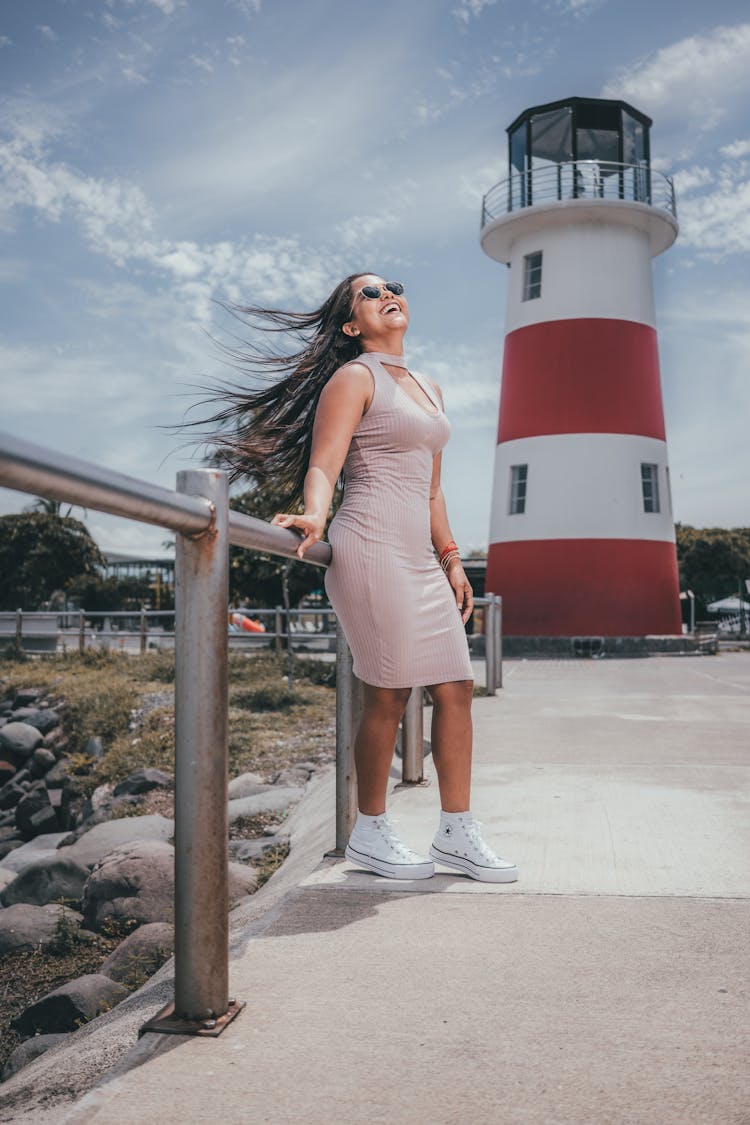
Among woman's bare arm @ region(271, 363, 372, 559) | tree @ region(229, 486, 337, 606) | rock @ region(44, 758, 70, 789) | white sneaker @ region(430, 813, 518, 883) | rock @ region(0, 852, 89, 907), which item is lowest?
rock @ region(44, 758, 70, 789)

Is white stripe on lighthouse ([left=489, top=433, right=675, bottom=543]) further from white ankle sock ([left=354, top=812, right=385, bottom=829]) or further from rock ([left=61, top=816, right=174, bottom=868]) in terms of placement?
white ankle sock ([left=354, top=812, right=385, bottom=829])

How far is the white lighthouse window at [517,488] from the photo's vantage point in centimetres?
2095

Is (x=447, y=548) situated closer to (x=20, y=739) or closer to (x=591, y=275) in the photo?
(x=20, y=739)

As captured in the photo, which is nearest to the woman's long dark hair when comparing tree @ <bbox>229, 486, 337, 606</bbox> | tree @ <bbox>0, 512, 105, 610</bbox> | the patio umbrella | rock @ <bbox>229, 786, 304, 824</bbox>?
rock @ <bbox>229, 786, 304, 824</bbox>

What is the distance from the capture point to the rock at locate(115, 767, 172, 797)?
25.1ft

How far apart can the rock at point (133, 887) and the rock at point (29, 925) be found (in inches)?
5.7

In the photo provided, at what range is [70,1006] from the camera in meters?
3.19

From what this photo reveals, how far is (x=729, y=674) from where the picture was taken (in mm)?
13625

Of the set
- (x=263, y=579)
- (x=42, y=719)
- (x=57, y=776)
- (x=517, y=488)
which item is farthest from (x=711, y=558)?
(x=57, y=776)

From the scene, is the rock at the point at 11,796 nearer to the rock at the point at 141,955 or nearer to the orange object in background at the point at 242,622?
the rock at the point at 141,955

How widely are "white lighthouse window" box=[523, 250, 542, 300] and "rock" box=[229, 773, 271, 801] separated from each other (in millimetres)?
15744

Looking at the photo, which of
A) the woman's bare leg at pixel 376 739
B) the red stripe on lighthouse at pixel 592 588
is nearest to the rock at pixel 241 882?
the woman's bare leg at pixel 376 739

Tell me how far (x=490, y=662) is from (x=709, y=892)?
6.83 metres

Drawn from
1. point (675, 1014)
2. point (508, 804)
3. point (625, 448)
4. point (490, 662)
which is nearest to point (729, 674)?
point (490, 662)
